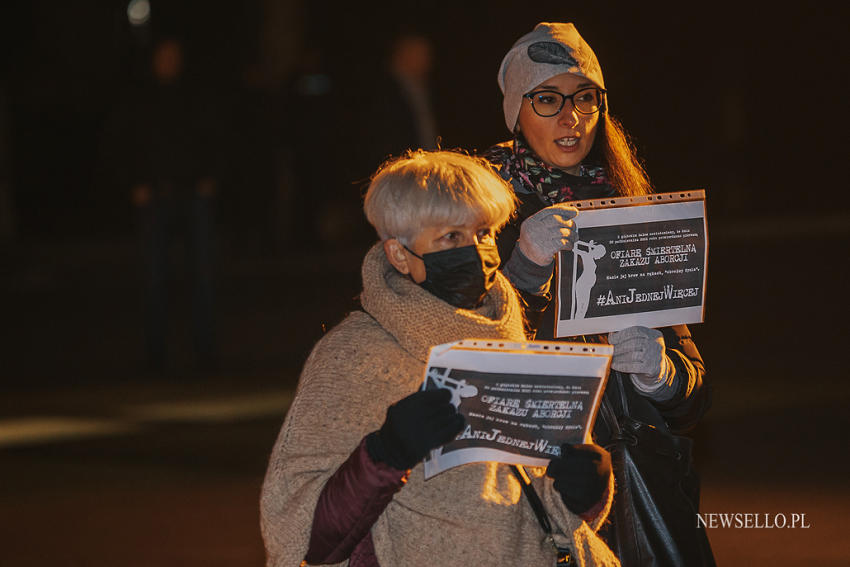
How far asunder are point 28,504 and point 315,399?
4.24m

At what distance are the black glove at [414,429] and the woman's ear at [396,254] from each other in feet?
1.35

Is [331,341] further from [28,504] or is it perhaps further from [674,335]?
[28,504]

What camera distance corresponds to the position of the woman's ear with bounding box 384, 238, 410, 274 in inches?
122

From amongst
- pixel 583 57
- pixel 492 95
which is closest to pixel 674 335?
pixel 583 57

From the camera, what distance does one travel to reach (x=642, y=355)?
3.34 m

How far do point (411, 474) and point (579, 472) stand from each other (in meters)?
0.35

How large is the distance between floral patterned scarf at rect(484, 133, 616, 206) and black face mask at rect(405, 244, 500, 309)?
665 mm

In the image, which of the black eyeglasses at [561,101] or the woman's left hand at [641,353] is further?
the black eyeglasses at [561,101]

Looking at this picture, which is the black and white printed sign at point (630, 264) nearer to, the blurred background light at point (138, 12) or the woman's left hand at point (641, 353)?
the woman's left hand at point (641, 353)

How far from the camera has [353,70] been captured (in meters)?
20.8

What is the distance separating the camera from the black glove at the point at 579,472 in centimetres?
292

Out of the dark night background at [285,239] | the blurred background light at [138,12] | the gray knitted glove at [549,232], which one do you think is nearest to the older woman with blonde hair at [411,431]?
the gray knitted glove at [549,232]

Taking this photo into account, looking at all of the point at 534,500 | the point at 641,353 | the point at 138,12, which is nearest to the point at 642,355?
the point at 641,353
